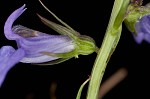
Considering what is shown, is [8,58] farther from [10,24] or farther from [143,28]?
[143,28]

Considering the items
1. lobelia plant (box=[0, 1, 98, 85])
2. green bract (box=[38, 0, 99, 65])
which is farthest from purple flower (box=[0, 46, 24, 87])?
green bract (box=[38, 0, 99, 65])

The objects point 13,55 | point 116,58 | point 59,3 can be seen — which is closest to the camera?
point 13,55

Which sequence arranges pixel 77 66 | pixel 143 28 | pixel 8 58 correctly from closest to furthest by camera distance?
pixel 8 58 < pixel 143 28 < pixel 77 66

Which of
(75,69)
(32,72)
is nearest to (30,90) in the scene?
(32,72)

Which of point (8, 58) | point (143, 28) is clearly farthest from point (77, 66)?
point (8, 58)

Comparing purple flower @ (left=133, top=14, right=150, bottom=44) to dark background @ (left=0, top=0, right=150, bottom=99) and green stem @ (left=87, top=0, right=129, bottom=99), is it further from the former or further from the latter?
dark background @ (left=0, top=0, right=150, bottom=99)

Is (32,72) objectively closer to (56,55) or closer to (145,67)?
(145,67)

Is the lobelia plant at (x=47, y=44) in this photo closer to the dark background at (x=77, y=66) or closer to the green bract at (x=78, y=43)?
the green bract at (x=78, y=43)
